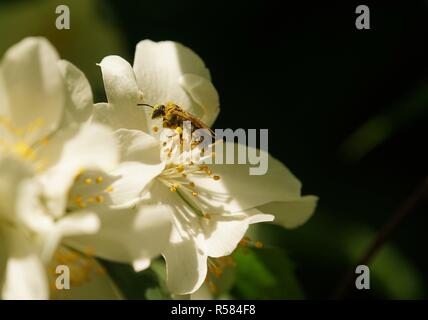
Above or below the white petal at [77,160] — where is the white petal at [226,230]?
below

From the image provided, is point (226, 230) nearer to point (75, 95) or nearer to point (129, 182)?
point (129, 182)

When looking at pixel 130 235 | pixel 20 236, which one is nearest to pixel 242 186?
pixel 130 235

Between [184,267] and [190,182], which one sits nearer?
[184,267]

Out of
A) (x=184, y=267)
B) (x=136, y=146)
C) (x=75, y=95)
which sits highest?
(x=75, y=95)

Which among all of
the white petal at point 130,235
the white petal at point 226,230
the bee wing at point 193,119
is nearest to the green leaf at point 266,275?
the white petal at point 226,230

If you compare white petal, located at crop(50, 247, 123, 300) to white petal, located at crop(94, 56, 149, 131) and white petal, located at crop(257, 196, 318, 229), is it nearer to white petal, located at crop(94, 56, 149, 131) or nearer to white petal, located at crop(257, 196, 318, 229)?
white petal, located at crop(94, 56, 149, 131)

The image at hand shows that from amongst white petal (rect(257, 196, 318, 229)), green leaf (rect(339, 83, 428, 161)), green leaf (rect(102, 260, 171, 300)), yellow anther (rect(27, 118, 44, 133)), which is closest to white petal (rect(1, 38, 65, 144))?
yellow anther (rect(27, 118, 44, 133))

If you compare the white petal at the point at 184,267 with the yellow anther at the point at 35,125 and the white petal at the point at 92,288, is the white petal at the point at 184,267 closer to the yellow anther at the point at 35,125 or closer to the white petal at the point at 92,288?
the white petal at the point at 92,288
